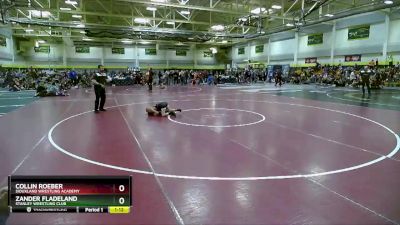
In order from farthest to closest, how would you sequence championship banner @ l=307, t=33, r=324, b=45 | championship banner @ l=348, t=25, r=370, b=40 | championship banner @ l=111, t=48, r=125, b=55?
championship banner @ l=111, t=48, r=125, b=55
championship banner @ l=307, t=33, r=324, b=45
championship banner @ l=348, t=25, r=370, b=40

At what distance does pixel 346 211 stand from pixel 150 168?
9.67ft

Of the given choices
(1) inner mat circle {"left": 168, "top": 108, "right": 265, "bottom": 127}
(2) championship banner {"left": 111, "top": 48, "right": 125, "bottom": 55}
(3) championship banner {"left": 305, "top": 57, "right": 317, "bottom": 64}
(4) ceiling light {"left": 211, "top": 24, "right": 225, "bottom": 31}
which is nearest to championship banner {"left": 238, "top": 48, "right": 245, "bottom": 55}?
(4) ceiling light {"left": 211, "top": 24, "right": 225, "bottom": 31}

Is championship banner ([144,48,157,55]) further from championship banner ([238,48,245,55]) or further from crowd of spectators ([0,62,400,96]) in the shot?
championship banner ([238,48,245,55])

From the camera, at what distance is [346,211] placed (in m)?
3.59

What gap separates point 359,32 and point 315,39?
5.60m

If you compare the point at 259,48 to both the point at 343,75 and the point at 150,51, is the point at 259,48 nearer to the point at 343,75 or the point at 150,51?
the point at 343,75

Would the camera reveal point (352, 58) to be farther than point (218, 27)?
No

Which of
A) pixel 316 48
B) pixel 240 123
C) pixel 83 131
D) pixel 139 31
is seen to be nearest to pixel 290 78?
pixel 316 48

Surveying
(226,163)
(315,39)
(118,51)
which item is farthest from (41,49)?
(226,163)

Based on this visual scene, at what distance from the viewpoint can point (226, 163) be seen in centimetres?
536

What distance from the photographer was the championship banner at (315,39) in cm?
3305

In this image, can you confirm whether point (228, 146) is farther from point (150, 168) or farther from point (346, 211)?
point (346, 211)

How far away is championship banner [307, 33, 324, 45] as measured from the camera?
3305cm

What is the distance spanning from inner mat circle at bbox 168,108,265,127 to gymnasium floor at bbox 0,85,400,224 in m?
0.06
